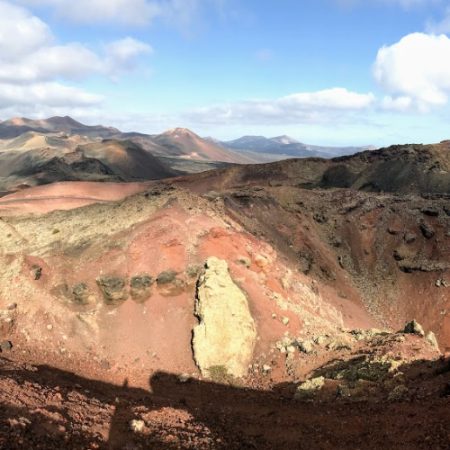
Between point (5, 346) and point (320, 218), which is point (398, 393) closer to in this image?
point (5, 346)

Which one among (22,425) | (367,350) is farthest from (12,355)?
(367,350)

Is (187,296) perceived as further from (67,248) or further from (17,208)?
(17,208)

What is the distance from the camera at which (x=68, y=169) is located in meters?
87.1

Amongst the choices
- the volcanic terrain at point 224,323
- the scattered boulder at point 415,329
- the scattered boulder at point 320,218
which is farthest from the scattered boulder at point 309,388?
the scattered boulder at point 320,218

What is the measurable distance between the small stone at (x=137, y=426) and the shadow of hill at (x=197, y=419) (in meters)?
0.16

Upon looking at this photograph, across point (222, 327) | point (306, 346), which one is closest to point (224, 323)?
Answer: point (222, 327)

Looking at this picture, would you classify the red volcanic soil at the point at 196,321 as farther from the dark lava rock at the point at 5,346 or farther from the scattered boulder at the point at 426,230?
the dark lava rock at the point at 5,346

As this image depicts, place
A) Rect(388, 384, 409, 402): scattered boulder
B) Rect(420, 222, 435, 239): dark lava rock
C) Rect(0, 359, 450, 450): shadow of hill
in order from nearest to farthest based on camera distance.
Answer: Rect(0, 359, 450, 450): shadow of hill, Rect(388, 384, 409, 402): scattered boulder, Rect(420, 222, 435, 239): dark lava rock

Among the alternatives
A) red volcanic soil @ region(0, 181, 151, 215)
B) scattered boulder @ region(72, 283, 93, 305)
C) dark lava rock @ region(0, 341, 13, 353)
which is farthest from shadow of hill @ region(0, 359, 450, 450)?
red volcanic soil @ region(0, 181, 151, 215)

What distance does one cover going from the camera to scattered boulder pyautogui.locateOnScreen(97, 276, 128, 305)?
25.3m

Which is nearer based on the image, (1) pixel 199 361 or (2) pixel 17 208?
(1) pixel 199 361

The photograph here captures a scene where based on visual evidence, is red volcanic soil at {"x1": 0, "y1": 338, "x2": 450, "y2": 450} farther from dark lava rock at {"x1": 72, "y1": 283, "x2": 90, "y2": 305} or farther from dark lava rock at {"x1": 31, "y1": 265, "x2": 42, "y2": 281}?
dark lava rock at {"x1": 31, "y1": 265, "x2": 42, "y2": 281}

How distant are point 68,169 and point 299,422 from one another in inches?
3086

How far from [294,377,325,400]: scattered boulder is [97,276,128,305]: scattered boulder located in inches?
406
